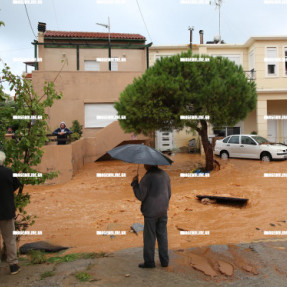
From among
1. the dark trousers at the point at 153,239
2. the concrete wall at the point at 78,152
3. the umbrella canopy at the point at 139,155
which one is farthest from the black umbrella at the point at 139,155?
the concrete wall at the point at 78,152

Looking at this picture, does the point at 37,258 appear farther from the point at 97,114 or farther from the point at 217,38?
the point at 217,38

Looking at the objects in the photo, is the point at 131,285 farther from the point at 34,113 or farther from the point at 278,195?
the point at 278,195

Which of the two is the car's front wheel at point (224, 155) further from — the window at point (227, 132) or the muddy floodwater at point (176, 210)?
→ the window at point (227, 132)

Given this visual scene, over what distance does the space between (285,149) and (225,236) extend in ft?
35.2

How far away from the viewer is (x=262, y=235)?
6.59 meters

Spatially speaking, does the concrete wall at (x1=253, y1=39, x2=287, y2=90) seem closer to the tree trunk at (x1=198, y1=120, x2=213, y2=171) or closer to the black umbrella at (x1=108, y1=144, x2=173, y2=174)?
the tree trunk at (x1=198, y1=120, x2=213, y2=171)

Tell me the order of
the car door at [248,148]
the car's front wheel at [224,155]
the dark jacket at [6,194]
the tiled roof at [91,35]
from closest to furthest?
the dark jacket at [6,194], the car door at [248,148], the car's front wheel at [224,155], the tiled roof at [91,35]

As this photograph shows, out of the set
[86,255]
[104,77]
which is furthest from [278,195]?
[104,77]

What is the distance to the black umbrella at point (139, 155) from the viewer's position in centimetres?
473

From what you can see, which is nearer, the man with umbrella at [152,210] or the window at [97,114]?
the man with umbrella at [152,210]

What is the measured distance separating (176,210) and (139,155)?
510 centimetres

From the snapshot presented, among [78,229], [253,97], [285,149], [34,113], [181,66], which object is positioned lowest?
[78,229]

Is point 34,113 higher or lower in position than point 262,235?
higher

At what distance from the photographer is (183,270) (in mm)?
4723
